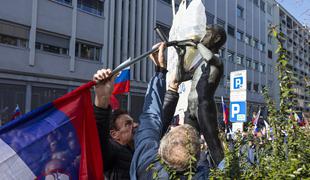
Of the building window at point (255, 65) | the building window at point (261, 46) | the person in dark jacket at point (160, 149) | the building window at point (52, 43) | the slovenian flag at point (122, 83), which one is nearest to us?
the person in dark jacket at point (160, 149)

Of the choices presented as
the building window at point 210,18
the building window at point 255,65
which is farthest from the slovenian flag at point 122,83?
the building window at point 255,65

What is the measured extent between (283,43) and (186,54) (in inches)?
47.3

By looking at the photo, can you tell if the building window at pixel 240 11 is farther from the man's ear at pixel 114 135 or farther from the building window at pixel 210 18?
→ the man's ear at pixel 114 135

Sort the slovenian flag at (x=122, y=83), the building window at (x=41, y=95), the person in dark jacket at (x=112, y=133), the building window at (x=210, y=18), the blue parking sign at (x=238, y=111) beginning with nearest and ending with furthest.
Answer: the person in dark jacket at (x=112, y=133)
the blue parking sign at (x=238, y=111)
the slovenian flag at (x=122, y=83)
the building window at (x=41, y=95)
the building window at (x=210, y=18)

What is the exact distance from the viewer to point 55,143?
2438mm

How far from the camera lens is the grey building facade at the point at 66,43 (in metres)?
17.3

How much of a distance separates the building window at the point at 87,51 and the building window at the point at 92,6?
1819mm

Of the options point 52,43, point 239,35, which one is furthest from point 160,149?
point 239,35

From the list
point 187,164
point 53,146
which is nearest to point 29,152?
point 53,146

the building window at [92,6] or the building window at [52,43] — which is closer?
the building window at [52,43]

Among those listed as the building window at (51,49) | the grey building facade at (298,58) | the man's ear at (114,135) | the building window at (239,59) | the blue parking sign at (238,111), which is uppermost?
the building window at (239,59)

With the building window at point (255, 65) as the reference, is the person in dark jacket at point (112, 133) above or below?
below

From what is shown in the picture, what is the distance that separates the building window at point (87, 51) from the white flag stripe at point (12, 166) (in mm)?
18830

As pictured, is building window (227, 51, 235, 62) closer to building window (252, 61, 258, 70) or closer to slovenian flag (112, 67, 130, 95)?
building window (252, 61, 258, 70)
